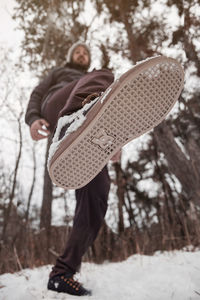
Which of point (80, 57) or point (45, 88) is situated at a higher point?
point (80, 57)

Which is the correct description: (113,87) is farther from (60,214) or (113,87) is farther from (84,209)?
(60,214)

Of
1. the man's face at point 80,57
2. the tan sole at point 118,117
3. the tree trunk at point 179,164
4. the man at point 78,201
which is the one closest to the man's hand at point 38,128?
the man at point 78,201

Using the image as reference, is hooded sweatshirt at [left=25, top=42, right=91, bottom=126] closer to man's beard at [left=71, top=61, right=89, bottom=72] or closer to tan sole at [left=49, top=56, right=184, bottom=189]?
man's beard at [left=71, top=61, right=89, bottom=72]

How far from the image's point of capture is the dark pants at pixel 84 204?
0.90 metres

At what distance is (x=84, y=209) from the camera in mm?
959

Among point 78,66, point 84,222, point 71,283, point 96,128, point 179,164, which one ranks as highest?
point 78,66

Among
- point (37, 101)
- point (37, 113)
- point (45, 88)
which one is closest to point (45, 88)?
point (45, 88)

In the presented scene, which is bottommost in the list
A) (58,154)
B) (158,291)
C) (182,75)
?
(158,291)

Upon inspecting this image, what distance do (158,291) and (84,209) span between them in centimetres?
41

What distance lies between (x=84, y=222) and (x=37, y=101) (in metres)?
0.72

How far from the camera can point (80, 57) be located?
157cm

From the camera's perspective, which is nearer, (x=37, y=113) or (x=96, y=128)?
(x=96, y=128)

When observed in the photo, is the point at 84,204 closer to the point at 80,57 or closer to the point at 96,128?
the point at 96,128

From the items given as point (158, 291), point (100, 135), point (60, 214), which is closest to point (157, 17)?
point (100, 135)
